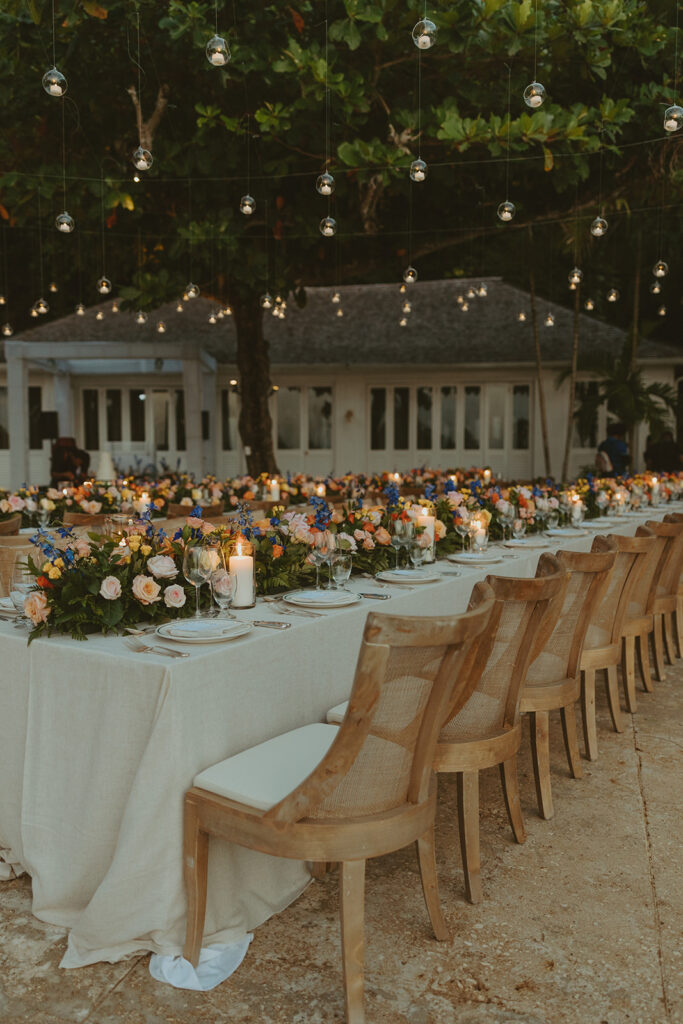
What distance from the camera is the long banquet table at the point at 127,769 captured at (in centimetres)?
264

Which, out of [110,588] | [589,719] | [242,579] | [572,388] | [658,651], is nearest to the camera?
[110,588]

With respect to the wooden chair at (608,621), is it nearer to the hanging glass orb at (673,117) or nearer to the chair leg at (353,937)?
the chair leg at (353,937)

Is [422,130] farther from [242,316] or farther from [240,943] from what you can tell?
[240,943]

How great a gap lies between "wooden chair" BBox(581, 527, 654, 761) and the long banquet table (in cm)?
197

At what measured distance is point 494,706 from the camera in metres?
3.29

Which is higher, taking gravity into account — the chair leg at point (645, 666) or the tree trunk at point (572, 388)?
the tree trunk at point (572, 388)

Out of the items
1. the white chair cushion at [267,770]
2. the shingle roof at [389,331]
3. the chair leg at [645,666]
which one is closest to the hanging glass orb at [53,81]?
the white chair cushion at [267,770]

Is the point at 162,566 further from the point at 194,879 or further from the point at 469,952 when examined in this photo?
the point at 469,952

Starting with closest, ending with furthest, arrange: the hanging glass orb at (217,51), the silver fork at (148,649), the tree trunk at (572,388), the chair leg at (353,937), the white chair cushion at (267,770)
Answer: the chair leg at (353,937) → the white chair cushion at (267,770) → the silver fork at (148,649) → the hanging glass orb at (217,51) → the tree trunk at (572,388)

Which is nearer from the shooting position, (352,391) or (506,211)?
(506,211)

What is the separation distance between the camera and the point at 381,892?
10.4ft

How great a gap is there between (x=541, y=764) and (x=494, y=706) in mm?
723

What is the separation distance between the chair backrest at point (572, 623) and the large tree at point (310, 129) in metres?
4.34

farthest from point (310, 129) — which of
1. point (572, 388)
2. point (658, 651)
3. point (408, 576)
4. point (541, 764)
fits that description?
point (572, 388)
